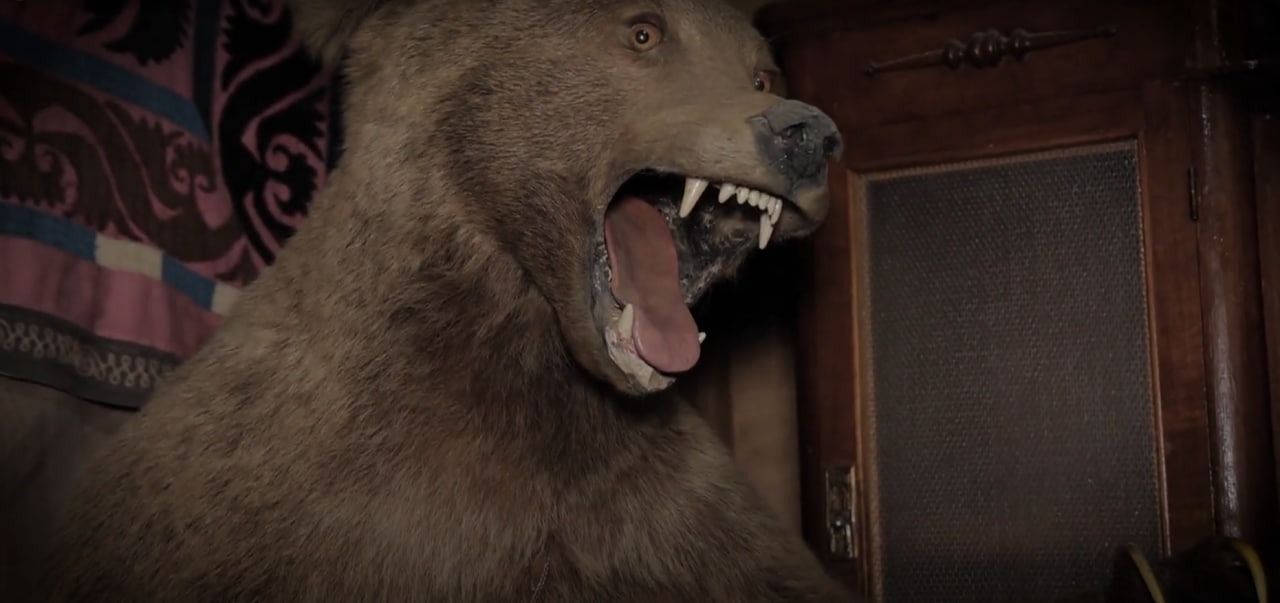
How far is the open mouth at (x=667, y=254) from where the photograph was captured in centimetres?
160

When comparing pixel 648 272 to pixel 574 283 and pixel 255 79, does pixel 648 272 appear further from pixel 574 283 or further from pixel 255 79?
pixel 255 79

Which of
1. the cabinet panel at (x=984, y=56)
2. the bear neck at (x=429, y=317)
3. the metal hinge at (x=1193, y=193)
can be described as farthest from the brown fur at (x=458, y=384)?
the metal hinge at (x=1193, y=193)

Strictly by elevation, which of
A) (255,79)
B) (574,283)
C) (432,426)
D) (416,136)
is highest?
(255,79)

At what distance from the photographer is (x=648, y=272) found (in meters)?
1.72

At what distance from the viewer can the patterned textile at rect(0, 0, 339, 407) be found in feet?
6.77

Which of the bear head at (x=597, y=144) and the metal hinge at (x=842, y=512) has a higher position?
the bear head at (x=597, y=144)

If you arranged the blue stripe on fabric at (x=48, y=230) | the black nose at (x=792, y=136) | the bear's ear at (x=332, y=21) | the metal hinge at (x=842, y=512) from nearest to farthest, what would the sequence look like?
the black nose at (x=792, y=136) → the bear's ear at (x=332, y=21) → the blue stripe on fabric at (x=48, y=230) → the metal hinge at (x=842, y=512)

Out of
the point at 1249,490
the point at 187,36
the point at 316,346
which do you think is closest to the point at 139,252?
the point at 187,36

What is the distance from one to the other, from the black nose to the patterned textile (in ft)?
3.61

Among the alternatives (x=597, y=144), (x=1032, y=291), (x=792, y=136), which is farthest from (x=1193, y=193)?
(x=597, y=144)

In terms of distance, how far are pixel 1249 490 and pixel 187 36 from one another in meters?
1.87

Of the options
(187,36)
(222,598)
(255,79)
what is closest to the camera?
(222,598)

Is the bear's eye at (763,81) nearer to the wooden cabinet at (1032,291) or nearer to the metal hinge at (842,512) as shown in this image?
the wooden cabinet at (1032,291)

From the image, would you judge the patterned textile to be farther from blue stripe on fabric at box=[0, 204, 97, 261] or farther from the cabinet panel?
the cabinet panel
